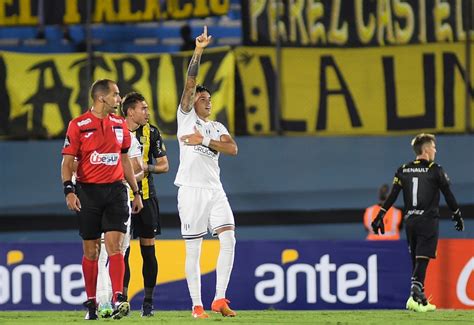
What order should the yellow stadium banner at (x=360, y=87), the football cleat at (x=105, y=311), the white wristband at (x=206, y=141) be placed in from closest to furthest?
the football cleat at (x=105, y=311), the white wristband at (x=206, y=141), the yellow stadium banner at (x=360, y=87)

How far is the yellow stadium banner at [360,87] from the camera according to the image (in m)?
18.8

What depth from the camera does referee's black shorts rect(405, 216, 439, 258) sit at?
12.0m

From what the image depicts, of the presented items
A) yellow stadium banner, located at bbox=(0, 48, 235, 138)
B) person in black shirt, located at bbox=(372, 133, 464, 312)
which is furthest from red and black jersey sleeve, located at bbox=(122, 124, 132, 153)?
yellow stadium banner, located at bbox=(0, 48, 235, 138)

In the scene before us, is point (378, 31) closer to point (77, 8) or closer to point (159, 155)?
point (77, 8)

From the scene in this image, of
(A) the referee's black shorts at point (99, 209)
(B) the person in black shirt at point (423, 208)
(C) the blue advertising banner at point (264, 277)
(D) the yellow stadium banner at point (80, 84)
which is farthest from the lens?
(D) the yellow stadium banner at point (80, 84)

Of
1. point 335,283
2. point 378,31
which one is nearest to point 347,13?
point 378,31

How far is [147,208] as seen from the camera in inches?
440

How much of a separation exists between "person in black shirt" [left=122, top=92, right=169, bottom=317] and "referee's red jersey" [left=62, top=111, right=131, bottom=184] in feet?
4.43

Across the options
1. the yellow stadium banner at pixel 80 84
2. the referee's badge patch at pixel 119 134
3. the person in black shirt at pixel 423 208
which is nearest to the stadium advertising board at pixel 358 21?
the yellow stadium banner at pixel 80 84

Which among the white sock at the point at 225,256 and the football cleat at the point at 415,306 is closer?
the white sock at the point at 225,256

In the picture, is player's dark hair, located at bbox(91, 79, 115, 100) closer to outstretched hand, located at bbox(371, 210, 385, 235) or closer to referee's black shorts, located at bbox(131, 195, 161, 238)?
referee's black shorts, located at bbox(131, 195, 161, 238)

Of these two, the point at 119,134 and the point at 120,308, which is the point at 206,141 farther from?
the point at 120,308

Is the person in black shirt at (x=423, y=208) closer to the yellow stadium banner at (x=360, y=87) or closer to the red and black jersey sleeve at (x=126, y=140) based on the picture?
the red and black jersey sleeve at (x=126, y=140)

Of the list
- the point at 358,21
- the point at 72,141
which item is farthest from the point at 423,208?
the point at 358,21
